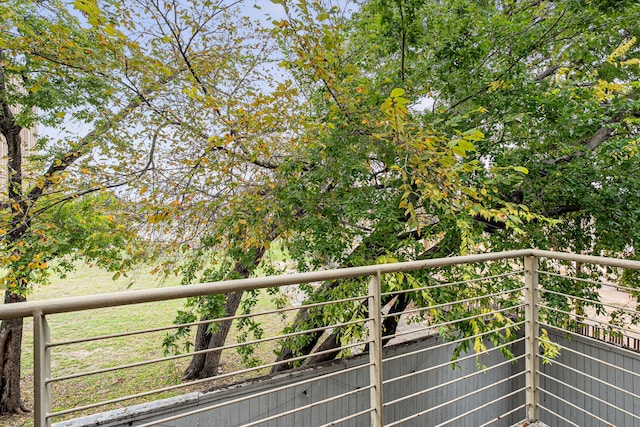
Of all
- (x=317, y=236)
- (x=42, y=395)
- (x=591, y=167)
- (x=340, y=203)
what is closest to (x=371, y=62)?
(x=340, y=203)

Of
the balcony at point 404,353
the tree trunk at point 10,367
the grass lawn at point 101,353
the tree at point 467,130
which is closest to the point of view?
the balcony at point 404,353

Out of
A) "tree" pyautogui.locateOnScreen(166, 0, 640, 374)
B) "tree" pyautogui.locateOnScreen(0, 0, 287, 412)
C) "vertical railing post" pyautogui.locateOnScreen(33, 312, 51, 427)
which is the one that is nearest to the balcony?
"vertical railing post" pyautogui.locateOnScreen(33, 312, 51, 427)

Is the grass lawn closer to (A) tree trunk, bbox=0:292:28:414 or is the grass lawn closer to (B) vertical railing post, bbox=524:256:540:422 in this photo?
(A) tree trunk, bbox=0:292:28:414

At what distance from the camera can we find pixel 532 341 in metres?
2.10

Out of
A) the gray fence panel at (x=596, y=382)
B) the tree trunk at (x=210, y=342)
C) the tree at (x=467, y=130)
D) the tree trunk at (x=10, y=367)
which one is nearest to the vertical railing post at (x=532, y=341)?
the tree at (x=467, y=130)

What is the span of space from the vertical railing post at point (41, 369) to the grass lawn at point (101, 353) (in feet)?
11.9

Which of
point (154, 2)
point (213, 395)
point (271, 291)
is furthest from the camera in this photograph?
point (271, 291)

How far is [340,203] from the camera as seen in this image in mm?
3322

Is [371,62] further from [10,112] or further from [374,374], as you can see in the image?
[10,112]

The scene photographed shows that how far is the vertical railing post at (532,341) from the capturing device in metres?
2.09

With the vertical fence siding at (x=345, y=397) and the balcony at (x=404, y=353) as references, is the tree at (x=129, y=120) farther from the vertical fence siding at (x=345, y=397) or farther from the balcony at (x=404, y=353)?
the vertical fence siding at (x=345, y=397)

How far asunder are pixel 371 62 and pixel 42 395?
3.77 metres

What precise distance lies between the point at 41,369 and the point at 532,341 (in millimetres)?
2378

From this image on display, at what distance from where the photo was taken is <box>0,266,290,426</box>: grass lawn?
5.58 m
